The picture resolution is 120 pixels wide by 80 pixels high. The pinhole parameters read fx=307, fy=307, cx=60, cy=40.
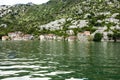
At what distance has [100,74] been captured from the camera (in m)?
42.6

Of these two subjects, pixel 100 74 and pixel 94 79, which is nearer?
pixel 94 79

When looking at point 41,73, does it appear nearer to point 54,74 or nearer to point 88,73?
point 54,74

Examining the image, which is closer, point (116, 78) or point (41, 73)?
point (116, 78)

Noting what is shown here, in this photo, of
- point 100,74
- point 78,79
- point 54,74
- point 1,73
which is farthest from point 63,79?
point 1,73

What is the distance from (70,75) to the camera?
41.3 m

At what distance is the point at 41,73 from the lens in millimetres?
43219

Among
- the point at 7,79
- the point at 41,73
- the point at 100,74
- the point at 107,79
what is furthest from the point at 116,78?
the point at 7,79

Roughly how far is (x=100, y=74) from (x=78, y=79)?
5.73 m

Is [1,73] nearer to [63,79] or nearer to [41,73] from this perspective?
[41,73]

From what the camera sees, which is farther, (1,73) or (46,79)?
(1,73)

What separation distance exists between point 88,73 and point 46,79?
774cm

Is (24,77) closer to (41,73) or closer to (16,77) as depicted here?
(16,77)

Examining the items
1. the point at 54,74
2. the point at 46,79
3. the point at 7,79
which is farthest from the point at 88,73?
the point at 7,79

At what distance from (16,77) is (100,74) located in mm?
11639
